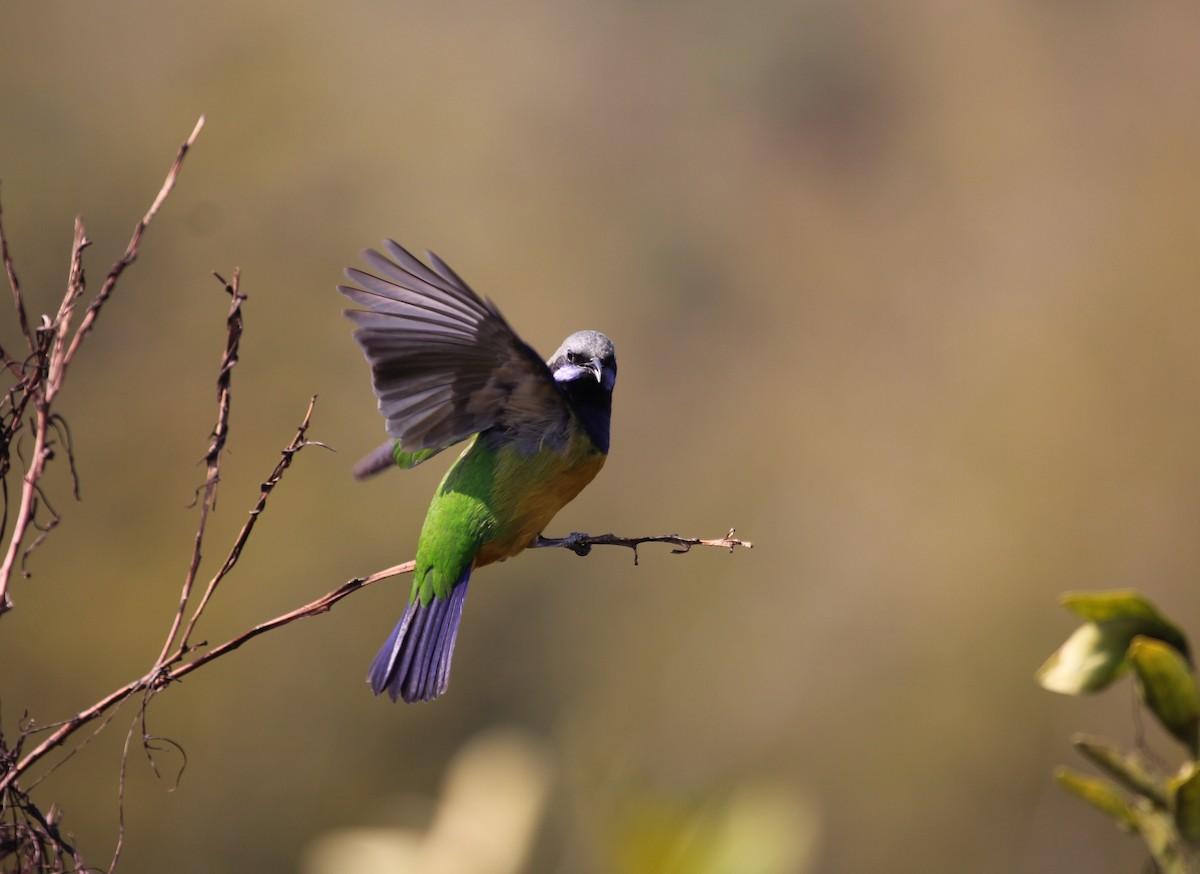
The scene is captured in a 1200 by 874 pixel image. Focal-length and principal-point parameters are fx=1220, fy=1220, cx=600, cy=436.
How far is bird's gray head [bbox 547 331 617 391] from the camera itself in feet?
9.89

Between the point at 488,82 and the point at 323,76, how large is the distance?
1.82 metres

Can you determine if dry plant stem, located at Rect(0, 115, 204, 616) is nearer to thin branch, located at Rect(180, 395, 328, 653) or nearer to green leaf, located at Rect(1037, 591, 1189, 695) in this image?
thin branch, located at Rect(180, 395, 328, 653)

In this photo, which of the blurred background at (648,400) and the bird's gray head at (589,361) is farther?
the blurred background at (648,400)

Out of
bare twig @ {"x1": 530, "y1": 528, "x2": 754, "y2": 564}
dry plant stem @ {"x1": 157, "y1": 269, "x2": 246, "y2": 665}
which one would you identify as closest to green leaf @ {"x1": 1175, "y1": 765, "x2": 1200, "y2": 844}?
bare twig @ {"x1": 530, "y1": 528, "x2": 754, "y2": 564}

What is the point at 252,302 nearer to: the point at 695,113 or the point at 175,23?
the point at 175,23

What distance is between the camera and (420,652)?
2822mm

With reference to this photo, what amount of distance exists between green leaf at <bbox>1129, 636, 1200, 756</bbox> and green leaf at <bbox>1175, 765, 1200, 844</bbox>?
0.07m

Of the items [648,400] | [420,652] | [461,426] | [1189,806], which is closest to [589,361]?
[461,426]

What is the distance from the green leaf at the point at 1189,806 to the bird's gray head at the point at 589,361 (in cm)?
170

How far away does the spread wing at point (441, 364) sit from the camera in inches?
99.3

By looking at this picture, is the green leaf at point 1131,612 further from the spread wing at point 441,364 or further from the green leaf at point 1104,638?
the spread wing at point 441,364

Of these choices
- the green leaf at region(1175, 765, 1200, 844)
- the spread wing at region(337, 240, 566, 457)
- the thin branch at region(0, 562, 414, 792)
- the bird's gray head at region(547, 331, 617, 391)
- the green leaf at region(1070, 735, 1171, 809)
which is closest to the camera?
the thin branch at region(0, 562, 414, 792)

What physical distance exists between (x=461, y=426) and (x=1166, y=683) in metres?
1.58

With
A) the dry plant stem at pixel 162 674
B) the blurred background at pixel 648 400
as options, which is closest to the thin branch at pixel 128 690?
the dry plant stem at pixel 162 674
